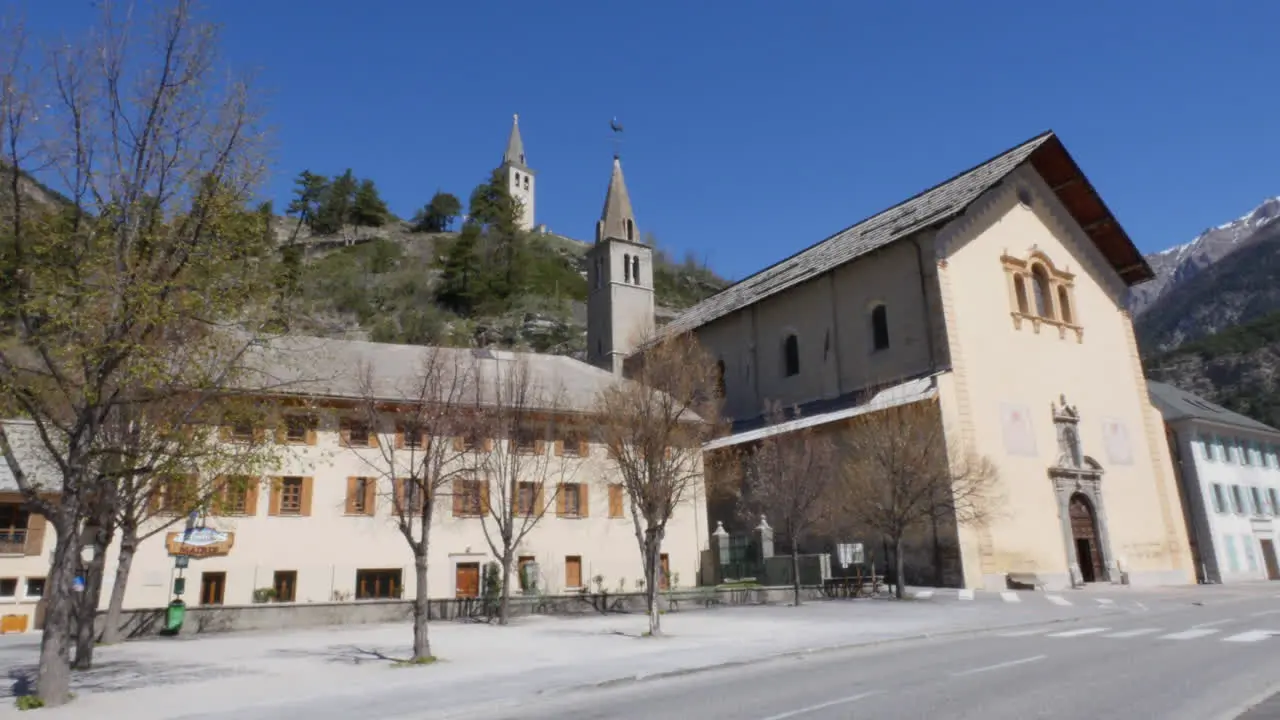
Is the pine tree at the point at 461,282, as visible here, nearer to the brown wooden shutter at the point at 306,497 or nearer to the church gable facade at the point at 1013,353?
the church gable facade at the point at 1013,353

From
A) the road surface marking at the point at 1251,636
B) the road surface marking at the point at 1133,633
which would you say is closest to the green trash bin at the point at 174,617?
the road surface marking at the point at 1133,633

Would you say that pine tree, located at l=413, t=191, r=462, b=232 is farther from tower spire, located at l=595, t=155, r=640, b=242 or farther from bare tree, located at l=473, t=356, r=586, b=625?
bare tree, located at l=473, t=356, r=586, b=625

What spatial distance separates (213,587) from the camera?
25.8 meters

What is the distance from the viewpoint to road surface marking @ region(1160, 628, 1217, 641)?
14.7 meters

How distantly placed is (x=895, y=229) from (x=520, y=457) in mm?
19958

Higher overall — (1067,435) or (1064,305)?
(1064,305)

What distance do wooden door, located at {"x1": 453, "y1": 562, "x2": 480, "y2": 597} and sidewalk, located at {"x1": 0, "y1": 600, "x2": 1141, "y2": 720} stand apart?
6.26 m

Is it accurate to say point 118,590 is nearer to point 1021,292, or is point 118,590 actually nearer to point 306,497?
point 306,497

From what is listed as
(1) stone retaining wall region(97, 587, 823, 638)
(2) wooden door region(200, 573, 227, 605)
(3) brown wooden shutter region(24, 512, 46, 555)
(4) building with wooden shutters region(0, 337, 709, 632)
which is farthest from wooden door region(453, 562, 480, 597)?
(3) brown wooden shutter region(24, 512, 46, 555)

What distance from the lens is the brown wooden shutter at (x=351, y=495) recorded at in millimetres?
27875

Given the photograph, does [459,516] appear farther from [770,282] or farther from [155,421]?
[770,282]

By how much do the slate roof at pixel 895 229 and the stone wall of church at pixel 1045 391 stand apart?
1.00 metres

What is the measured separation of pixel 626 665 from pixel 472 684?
2.60 meters

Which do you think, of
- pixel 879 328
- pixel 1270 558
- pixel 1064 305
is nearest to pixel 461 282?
pixel 879 328
